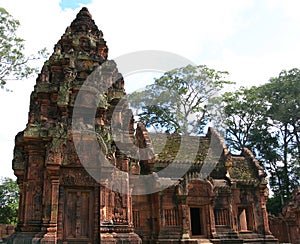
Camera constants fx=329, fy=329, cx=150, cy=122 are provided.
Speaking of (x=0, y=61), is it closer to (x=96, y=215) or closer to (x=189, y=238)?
(x=96, y=215)

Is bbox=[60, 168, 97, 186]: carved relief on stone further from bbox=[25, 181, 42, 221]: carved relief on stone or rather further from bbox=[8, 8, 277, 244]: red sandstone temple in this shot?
bbox=[25, 181, 42, 221]: carved relief on stone

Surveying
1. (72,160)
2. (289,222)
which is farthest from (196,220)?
(72,160)

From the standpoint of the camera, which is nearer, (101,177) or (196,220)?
(101,177)

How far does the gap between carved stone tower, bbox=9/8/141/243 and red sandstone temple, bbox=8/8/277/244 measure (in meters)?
0.03

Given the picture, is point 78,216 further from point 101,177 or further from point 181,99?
point 181,99

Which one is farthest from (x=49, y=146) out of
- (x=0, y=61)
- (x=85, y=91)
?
(x=0, y=61)

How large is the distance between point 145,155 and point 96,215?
618cm

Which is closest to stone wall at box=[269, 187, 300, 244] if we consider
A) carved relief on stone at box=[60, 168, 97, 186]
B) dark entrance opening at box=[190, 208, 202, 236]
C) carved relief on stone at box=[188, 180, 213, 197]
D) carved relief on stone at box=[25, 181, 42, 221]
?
dark entrance opening at box=[190, 208, 202, 236]

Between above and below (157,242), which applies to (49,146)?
above

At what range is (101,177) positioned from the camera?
33.1 feet

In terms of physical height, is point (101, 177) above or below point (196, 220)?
above

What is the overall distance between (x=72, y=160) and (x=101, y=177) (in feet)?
3.37

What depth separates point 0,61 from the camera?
663 inches

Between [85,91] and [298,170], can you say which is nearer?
[85,91]
